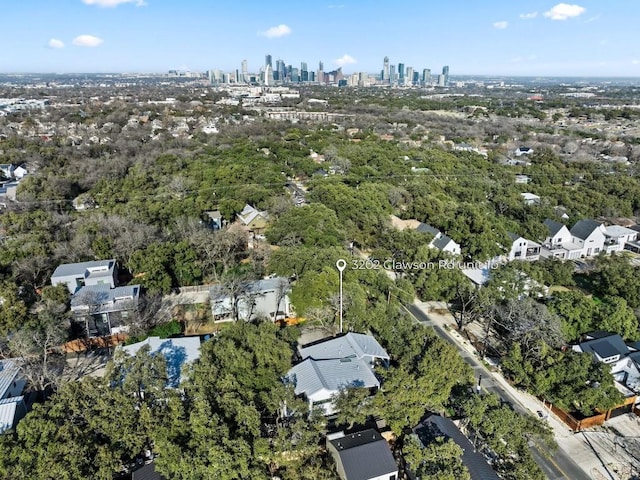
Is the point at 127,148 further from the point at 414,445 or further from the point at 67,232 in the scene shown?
the point at 414,445

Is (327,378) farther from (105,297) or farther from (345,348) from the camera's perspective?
(105,297)

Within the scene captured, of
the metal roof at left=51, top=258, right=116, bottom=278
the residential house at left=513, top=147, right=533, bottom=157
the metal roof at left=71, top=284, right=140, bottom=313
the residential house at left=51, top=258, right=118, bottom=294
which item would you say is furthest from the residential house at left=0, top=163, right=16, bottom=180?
the residential house at left=513, top=147, right=533, bottom=157

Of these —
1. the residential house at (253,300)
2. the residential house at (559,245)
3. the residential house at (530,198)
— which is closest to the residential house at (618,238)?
the residential house at (559,245)

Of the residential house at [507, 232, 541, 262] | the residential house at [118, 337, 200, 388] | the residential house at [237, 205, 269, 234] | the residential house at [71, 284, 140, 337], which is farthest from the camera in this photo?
the residential house at [237, 205, 269, 234]

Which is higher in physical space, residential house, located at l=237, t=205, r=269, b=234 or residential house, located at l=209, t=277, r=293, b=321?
residential house, located at l=237, t=205, r=269, b=234

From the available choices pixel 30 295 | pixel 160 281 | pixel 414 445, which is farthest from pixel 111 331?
pixel 414 445

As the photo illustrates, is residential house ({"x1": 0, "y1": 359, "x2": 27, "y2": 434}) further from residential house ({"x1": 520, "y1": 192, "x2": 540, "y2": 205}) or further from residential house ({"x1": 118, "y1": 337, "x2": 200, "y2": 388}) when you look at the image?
residential house ({"x1": 520, "y1": 192, "x2": 540, "y2": 205})

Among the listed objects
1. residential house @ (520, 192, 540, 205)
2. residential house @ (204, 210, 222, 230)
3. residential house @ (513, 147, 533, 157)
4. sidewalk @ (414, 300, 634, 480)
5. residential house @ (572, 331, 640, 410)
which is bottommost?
sidewalk @ (414, 300, 634, 480)
